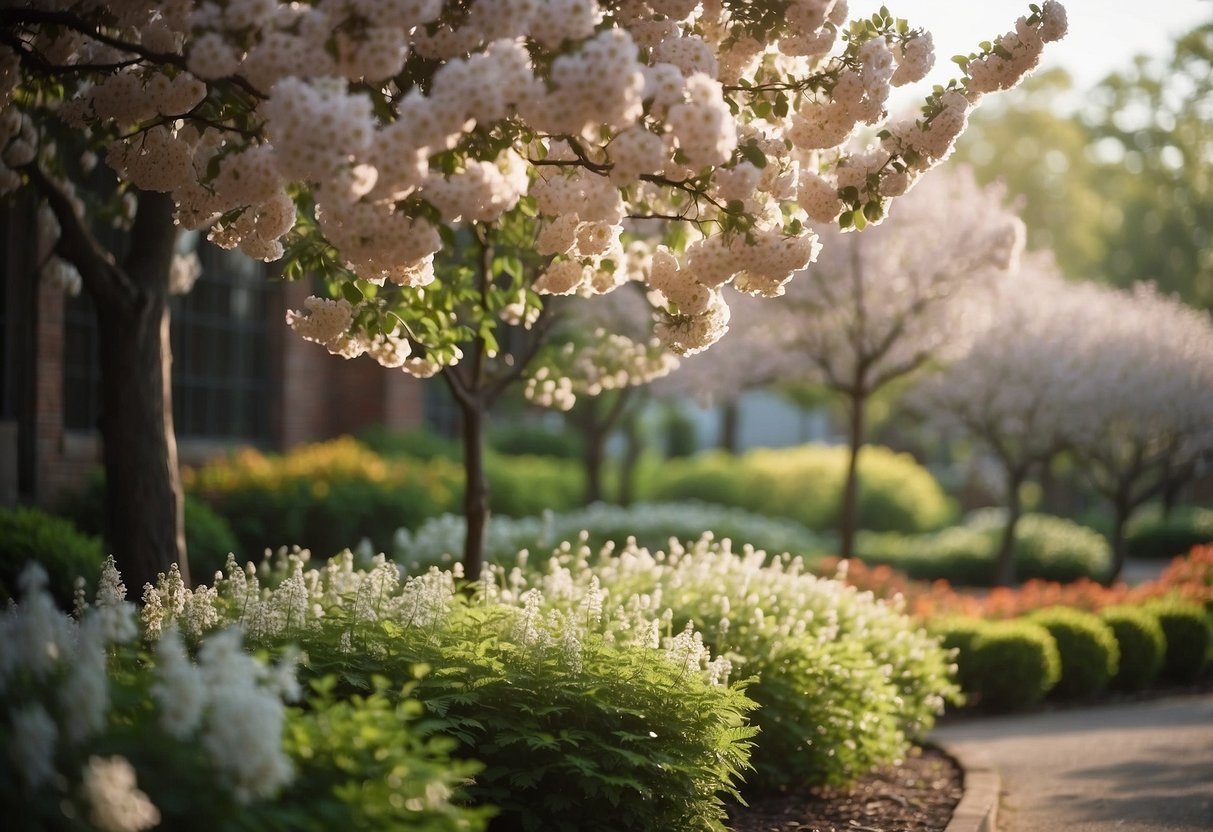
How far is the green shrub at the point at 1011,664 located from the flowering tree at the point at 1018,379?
7.59 metres

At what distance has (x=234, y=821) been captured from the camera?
9.75 feet

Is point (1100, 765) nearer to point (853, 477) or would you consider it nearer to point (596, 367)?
point (596, 367)

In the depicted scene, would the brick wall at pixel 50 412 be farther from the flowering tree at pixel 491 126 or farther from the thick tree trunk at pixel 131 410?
the flowering tree at pixel 491 126

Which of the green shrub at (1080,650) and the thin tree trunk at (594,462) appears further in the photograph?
the thin tree trunk at (594,462)

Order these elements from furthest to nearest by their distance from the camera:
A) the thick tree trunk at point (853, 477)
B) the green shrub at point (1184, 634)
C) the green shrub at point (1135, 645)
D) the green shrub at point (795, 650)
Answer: the thick tree trunk at point (853, 477), the green shrub at point (1184, 634), the green shrub at point (1135, 645), the green shrub at point (795, 650)

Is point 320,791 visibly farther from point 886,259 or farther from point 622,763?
point 886,259

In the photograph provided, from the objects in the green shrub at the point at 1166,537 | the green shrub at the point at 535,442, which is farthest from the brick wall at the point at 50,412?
the green shrub at the point at 1166,537

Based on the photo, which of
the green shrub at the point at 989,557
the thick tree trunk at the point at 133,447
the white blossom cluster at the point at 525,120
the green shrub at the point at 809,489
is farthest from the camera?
the green shrub at the point at 809,489

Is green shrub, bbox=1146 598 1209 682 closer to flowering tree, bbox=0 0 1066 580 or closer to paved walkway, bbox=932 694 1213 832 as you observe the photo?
paved walkway, bbox=932 694 1213 832

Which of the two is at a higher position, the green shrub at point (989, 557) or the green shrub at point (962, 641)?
the green shrub at point (962, 641)

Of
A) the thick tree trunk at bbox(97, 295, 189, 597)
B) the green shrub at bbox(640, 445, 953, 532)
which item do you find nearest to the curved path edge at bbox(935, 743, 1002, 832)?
the thick tree trunk at bbox(97, 295, 189, 597)

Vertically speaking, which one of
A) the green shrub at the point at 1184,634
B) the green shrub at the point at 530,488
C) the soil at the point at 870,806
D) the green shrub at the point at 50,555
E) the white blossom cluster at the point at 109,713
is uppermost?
the white blossom cluster at the point at 109,713

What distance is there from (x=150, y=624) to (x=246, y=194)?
167 centimetres

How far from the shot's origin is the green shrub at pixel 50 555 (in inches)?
335
